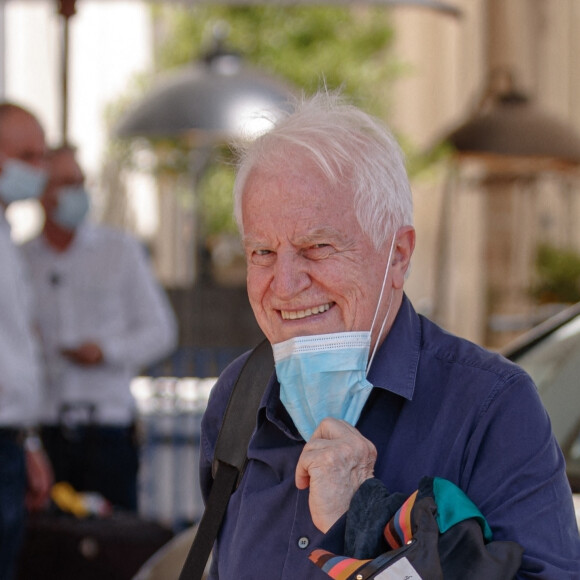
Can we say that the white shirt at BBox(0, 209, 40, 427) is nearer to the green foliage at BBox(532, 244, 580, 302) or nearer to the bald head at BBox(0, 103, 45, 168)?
the bald head at BBox(0, 103, 45, 168)

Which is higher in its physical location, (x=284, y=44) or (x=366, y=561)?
(x=284, y=44)

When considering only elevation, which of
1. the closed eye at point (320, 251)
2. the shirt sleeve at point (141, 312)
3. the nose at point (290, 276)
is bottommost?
the shirt sleeve at point (141, 312)

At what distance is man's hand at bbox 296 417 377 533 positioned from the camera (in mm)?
1903

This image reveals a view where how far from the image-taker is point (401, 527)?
5.85 feet

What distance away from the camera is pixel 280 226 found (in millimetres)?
2068

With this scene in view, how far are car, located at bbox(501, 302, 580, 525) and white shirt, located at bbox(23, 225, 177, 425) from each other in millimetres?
2121

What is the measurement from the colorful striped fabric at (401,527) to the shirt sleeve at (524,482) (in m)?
0.14

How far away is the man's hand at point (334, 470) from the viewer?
1.90 meters

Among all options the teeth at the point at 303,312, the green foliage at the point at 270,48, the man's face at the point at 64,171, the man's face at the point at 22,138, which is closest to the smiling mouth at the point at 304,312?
the teeth at the point at 303,312

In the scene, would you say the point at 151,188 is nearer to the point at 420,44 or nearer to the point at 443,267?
the point at 420,44

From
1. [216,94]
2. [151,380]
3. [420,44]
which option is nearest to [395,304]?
[151,380]

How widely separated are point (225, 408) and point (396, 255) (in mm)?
458

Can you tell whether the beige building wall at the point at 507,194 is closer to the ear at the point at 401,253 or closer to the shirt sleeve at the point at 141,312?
the shirt sleeve at the point at 141,312

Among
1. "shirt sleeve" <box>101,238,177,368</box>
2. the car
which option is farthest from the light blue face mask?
"shirt sleeve" <box>101,238,177,368</box>
